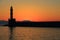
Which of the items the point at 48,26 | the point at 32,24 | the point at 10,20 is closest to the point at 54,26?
the point at 48,26

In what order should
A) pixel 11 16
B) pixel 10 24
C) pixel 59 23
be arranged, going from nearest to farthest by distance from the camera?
pixel 59 23
pixel 11 16
pixel 10 24

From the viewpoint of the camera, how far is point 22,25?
316 feet

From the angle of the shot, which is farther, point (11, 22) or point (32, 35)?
point (11, 22)

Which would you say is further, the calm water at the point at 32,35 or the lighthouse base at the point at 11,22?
the lighthouse base at the point at 11,22

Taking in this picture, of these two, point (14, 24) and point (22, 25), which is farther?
point (14, 24)

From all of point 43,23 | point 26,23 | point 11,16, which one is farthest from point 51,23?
point 11,16

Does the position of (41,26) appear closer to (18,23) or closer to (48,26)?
(48,26)

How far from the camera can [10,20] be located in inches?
4163

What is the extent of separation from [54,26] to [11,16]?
1927 cm

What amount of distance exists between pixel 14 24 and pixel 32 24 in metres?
13.7

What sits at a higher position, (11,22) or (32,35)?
(32,35)

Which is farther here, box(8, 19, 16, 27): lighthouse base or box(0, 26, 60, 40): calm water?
box(8, 19, 16, 27): lighthouse base

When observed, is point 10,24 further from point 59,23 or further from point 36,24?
point 59,23

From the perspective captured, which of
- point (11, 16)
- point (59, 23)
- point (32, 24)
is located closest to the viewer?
point (59, 23)
